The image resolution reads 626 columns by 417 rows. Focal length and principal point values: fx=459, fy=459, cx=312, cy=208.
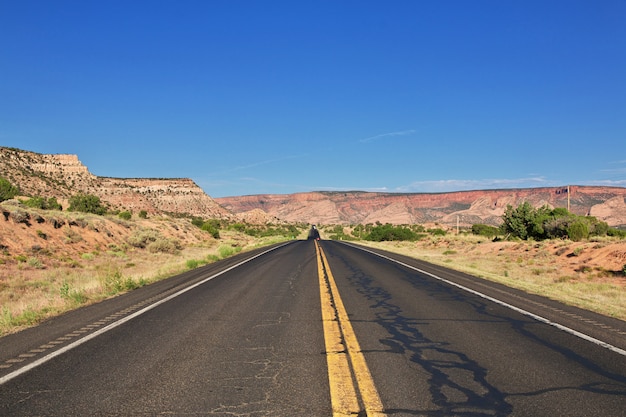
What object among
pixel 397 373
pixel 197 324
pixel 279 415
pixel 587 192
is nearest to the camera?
pixel 279 415

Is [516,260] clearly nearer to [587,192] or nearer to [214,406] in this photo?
[214,406]

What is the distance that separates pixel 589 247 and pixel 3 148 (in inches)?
3352

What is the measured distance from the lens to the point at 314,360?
19.1ft

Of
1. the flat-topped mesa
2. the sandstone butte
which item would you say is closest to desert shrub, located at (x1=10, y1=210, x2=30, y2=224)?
the sandstone butte

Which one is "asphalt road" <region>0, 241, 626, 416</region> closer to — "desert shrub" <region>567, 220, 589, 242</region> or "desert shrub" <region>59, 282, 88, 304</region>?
"desert shrub" <region>59, 282, 88, 304</region>

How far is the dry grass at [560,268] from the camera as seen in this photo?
14.5 m

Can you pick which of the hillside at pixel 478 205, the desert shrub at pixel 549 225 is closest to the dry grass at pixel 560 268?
the desert shrub at pixel 549 225

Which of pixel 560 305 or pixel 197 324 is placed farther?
pixel 560 305

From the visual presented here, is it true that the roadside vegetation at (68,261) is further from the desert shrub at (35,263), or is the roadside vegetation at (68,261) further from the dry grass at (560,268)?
the dry grass at (560,268)

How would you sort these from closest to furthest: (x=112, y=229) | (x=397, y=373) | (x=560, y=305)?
(x=397, y=373) → (x=560, y=305) → (x=112, y=229)

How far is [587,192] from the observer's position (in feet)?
487

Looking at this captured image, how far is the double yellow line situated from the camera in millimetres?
4277

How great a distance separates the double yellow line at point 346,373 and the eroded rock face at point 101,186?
62.9 meters

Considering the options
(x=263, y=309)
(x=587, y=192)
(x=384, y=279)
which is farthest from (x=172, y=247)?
(x=587, y=192)
